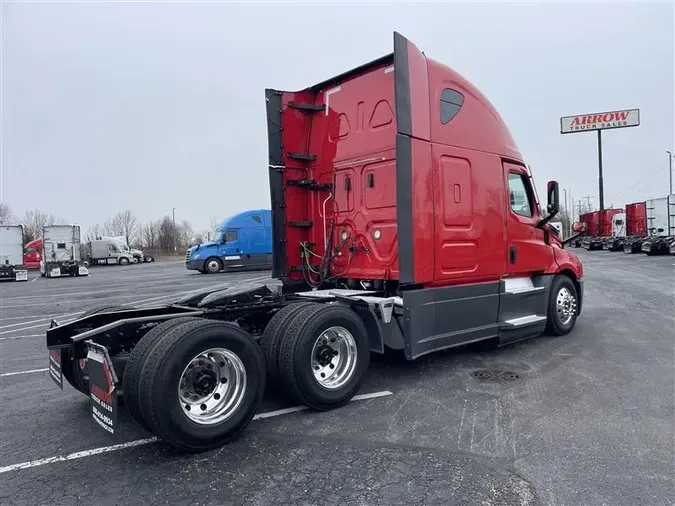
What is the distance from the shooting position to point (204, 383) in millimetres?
3941

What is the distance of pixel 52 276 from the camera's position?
28609 millimetres

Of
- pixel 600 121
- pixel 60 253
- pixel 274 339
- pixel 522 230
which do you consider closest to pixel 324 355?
pixel 274 339

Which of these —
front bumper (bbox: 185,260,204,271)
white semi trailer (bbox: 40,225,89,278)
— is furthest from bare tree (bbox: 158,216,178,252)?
front bumper (bbox: 185,260,204,271)

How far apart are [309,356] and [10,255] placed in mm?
30077

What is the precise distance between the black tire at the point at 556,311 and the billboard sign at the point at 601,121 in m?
53.1

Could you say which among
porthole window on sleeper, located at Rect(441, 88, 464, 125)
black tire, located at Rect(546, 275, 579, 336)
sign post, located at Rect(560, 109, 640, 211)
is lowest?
black tire, located at Rect(546, 275, 579, 336)

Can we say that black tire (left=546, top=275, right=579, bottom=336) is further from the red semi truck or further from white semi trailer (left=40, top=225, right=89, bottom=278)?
white semi trailer (left=40, top=225, right=89, bottom=278)

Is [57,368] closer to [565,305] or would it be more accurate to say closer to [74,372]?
[74,372]

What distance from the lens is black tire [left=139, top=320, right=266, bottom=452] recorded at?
3547 mm

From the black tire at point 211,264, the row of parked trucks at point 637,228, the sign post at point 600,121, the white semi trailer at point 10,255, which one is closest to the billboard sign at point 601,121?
the sign post at point 600,121

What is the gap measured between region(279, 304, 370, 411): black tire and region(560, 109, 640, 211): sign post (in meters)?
55.3

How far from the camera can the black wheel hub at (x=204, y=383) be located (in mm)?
3916

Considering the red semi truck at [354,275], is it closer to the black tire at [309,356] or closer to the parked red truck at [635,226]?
the black tire at [309,356]

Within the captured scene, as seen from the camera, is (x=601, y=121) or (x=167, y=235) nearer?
(x=601, y=121)
